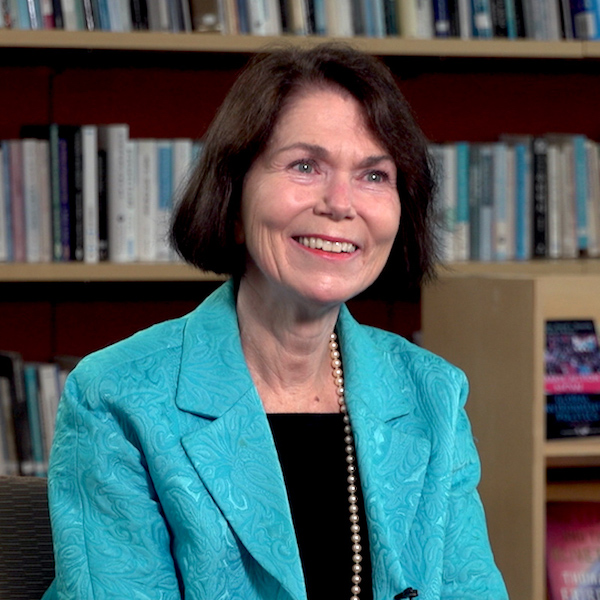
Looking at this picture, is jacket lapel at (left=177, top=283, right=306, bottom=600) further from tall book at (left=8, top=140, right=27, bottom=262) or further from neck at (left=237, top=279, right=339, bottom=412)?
tall book at (left=8, top=140, right=27, bottom=262)

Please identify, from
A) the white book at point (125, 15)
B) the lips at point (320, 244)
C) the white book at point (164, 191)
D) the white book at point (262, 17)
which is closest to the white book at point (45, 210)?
the white book at point (164, 191)

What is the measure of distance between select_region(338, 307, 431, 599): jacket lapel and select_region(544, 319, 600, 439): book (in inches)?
20.2

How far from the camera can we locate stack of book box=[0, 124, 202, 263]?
82.7 inches

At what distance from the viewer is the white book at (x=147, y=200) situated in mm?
2139

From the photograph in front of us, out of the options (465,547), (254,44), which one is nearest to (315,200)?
(465,547)

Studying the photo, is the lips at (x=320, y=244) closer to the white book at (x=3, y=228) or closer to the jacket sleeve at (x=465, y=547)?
the jacket sleeve at (x=465, y=547)

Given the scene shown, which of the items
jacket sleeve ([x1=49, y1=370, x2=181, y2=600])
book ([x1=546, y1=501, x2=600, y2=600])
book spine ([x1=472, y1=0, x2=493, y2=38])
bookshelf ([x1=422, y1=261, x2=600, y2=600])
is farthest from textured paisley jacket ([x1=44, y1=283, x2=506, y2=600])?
book spine ([x1=472, y1=0, x2=493, y2=38])

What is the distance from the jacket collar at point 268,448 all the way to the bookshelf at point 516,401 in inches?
18.5

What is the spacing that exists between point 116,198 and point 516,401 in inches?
36.5

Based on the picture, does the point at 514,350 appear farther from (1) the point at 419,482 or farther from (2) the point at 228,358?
(2) the point at 228,358

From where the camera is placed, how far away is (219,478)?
1142 mm

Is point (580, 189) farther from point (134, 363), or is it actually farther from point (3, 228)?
point (134, 363)

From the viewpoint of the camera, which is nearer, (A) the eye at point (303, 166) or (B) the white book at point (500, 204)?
(A) the eye at point (303, 166)

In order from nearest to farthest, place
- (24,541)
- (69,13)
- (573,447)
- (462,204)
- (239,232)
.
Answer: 1. (24,541)
2. (239,232)
3. (573,447)
4. (69,13)
5. (462,204)
